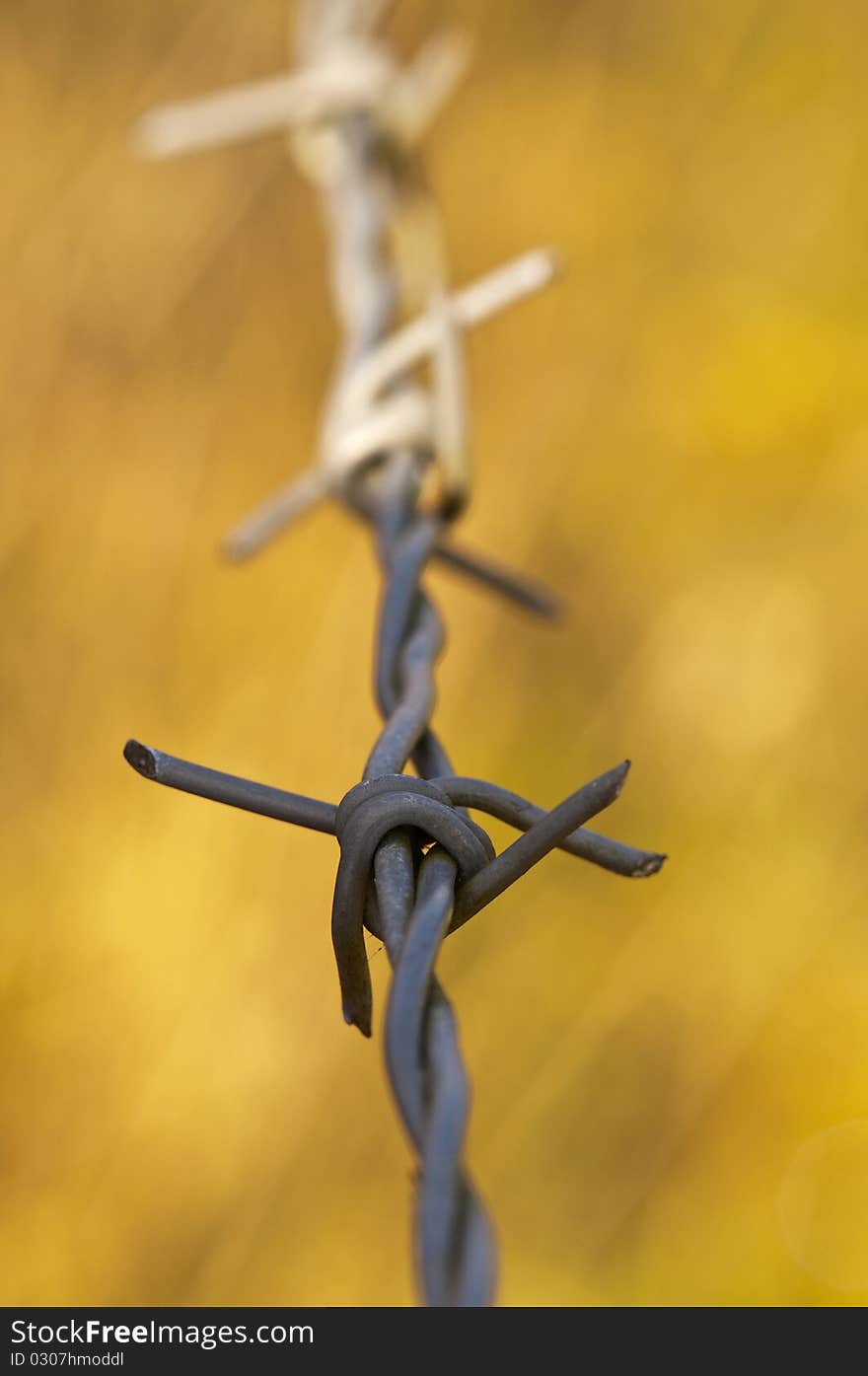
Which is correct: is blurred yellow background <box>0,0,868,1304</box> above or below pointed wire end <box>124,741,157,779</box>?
above

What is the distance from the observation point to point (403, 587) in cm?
26

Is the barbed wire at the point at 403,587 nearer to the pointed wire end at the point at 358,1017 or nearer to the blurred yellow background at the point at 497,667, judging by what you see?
the pointed wire end at the point at 358,1017

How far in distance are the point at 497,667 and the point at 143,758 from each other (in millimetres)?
515

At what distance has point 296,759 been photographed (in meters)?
0.64

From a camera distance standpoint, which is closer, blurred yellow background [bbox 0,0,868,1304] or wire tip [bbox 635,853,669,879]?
wire tip [bbox 635,853,669,879]

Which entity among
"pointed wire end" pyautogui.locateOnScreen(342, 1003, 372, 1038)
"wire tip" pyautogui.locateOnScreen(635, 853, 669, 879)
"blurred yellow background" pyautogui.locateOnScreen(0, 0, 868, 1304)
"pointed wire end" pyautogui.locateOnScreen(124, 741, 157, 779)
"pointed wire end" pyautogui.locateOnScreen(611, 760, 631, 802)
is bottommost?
"pointed wire end" pyautogui.locateOnScreen(342, 1003, 372, 1038)

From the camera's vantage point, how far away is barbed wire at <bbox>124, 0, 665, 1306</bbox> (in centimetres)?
15

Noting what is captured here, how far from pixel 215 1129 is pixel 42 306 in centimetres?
44

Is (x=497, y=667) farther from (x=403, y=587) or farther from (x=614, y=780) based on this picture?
(x=614, y=780)

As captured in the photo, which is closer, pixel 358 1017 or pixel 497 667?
pixel 358 1017

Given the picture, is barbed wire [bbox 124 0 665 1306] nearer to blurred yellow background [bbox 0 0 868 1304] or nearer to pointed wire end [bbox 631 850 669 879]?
pointed wire end [bbox 631 850 669 879]

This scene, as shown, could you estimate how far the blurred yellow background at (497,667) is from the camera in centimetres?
61

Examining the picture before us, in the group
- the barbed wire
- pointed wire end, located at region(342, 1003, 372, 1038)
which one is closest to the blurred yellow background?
the barbed wire

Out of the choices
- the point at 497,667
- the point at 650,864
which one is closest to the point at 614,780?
the point at 650,864
